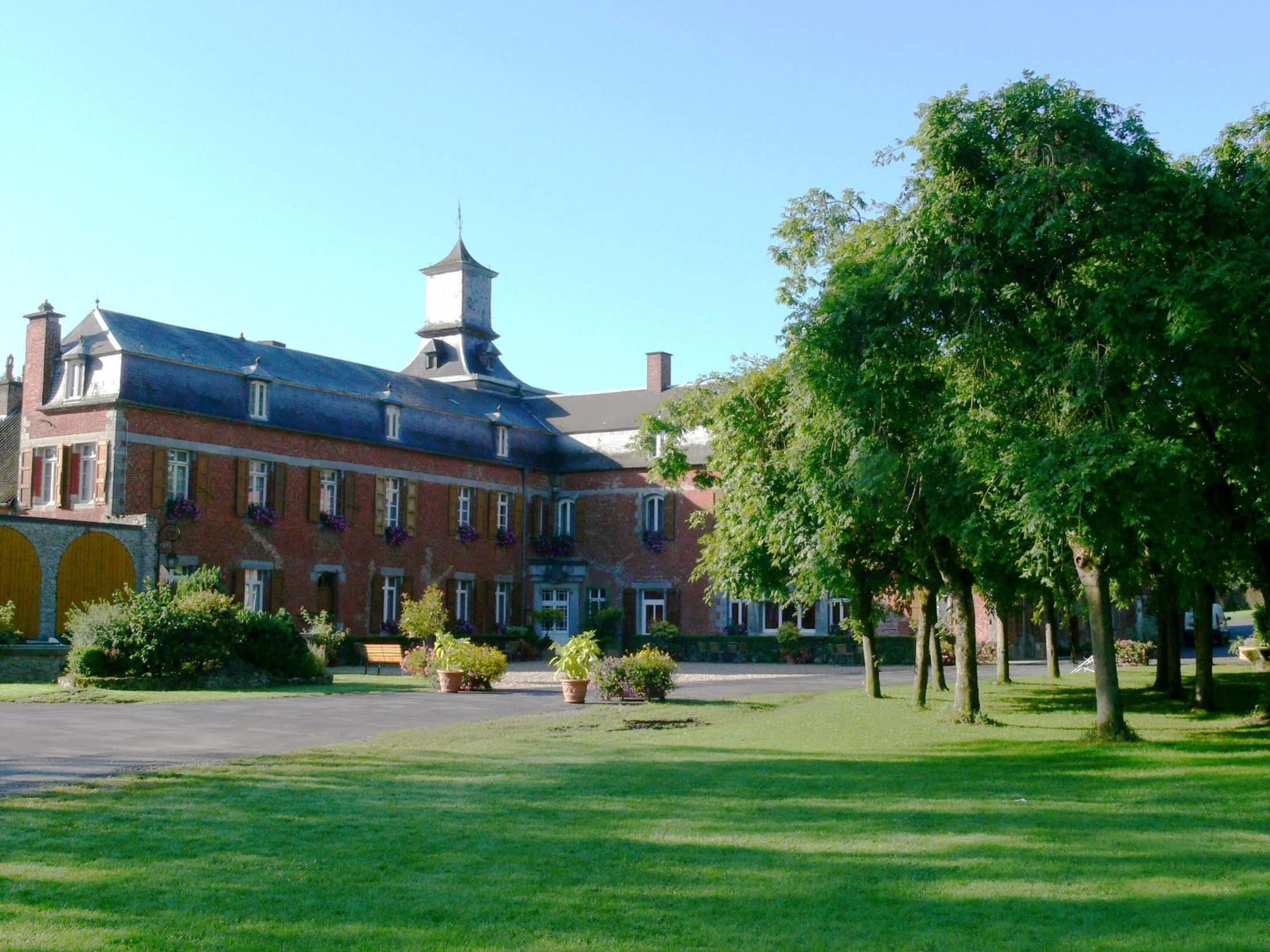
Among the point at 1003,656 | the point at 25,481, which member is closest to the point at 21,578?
Answer: the point at 25,481

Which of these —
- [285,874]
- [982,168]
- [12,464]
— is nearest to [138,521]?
[12,464]

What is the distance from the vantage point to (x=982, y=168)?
47.1 feet

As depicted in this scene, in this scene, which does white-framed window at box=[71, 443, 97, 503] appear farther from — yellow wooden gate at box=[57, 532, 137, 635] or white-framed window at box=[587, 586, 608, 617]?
white-framed window at box=[587, 586, 608, 617]

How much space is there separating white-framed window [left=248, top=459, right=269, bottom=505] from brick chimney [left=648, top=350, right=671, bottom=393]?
17.1 meters

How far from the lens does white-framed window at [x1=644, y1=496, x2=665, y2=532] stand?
45188 millimetres

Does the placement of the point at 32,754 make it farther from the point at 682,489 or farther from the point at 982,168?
the point at 682,489

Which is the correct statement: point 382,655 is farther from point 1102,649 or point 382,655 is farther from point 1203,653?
point 1102,649

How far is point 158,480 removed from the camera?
33.2 m

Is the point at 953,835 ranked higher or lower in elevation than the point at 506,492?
lower

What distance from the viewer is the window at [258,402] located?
1426 inches

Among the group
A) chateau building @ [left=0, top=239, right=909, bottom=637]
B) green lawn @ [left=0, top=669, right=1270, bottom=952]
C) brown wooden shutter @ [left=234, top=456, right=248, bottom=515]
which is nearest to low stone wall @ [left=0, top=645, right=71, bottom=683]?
chateau building @ [left=0, top=239, right=909, bottom=637]


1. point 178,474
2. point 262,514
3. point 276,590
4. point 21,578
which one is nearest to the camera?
point 21,578

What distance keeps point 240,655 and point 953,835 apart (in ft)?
62.4

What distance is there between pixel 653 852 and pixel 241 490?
97.6 feet
